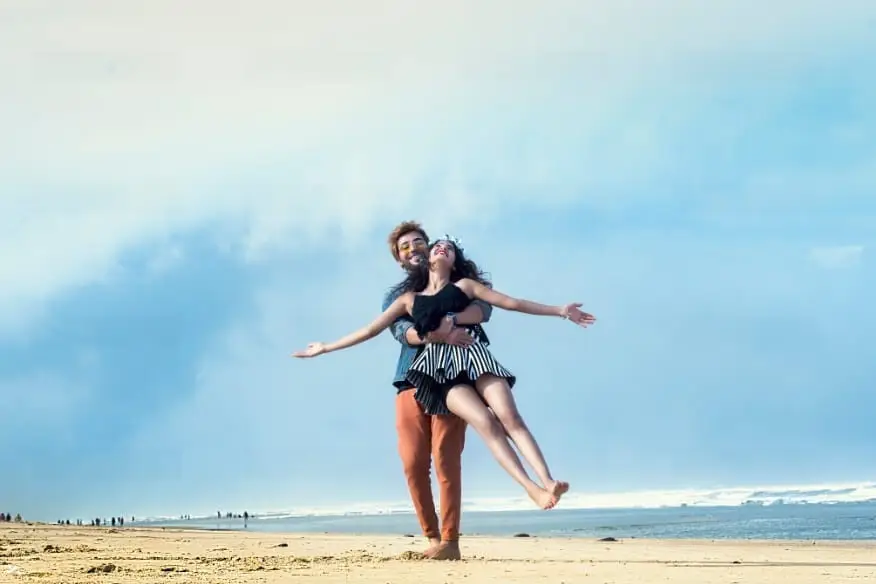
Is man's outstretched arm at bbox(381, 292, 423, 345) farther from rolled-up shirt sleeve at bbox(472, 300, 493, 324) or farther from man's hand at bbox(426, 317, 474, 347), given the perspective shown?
rolled-up shirt sleeve at bbox(472, 300, 493, 324)

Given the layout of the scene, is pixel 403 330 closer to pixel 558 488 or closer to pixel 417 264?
pixel 417 264

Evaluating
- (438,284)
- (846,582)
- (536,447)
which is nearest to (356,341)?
(438,284)

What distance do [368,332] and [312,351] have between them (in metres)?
0.47

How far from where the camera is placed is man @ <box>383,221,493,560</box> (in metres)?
8.56

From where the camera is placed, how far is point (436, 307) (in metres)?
8.51

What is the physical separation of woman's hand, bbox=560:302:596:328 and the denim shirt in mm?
768

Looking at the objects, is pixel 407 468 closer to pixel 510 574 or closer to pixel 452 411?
pixel 452 411

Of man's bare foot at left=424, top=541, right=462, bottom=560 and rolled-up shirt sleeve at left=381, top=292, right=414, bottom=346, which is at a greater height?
rolled-up shirt sleeve at left=381, top=292, right=414, bottom=346

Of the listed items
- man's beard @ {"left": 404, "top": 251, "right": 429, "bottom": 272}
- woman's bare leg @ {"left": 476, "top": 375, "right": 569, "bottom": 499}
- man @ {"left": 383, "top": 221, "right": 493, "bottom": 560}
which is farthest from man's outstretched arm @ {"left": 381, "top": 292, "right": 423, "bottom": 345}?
woman's bare leg @ {"left": 476, "top": 375, "right": 569, "bottom": 499}

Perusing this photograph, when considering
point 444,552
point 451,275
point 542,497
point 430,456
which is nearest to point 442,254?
point 451,275

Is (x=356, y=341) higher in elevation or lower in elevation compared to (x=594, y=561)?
higher

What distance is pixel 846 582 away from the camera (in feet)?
22.8

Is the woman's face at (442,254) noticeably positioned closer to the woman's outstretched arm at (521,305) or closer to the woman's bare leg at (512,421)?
the woman's outstretched arm at (521,305)

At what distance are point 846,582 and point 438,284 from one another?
12.1ft
